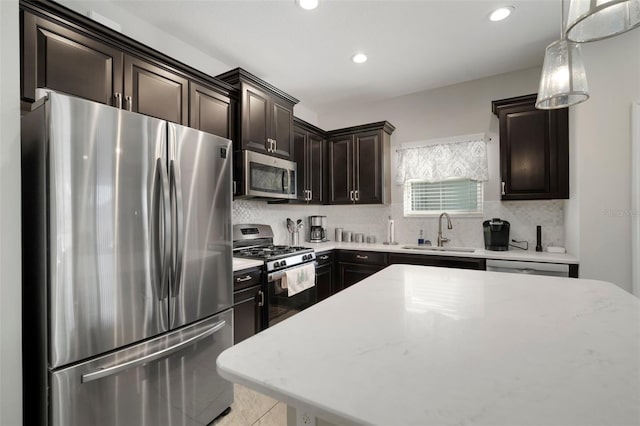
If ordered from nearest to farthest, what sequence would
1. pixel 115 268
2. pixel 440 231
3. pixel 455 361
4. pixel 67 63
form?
1. pixel 455 361
2. pixel 115 268
3. pixel 67 63
4. pixel 440 231

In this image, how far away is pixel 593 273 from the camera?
2389mm

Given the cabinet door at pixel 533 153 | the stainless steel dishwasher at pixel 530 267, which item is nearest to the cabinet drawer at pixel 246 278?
the stainless steel dishwasher at pixel 530 267

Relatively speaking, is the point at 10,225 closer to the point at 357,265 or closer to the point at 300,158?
the point at 300,158

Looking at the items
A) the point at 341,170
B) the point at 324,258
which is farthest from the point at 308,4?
the point at 324,258

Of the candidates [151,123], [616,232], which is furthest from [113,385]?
[616,232]

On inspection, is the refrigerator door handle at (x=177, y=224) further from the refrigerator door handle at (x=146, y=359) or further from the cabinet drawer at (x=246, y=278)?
the cabinet drawer at (x=246, y=278)

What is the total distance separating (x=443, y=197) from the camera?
3635 mm

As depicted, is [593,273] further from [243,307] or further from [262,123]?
[262,123]

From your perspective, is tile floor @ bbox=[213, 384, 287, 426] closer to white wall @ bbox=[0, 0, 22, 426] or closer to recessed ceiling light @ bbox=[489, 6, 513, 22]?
white wall @ bbox=[0, 0, 22, 426]

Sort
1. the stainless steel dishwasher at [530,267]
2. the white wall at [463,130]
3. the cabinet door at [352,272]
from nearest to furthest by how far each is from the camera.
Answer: the stainless steel dishwasher at [530,267]
the white wall at [463,130]
the cabinet door at [352,272]

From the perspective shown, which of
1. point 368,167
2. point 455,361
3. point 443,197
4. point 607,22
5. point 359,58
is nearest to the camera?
point 455,361

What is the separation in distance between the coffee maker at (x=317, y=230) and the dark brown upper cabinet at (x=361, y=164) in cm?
37

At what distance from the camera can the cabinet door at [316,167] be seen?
3.70m

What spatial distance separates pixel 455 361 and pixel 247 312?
1.93 meters
